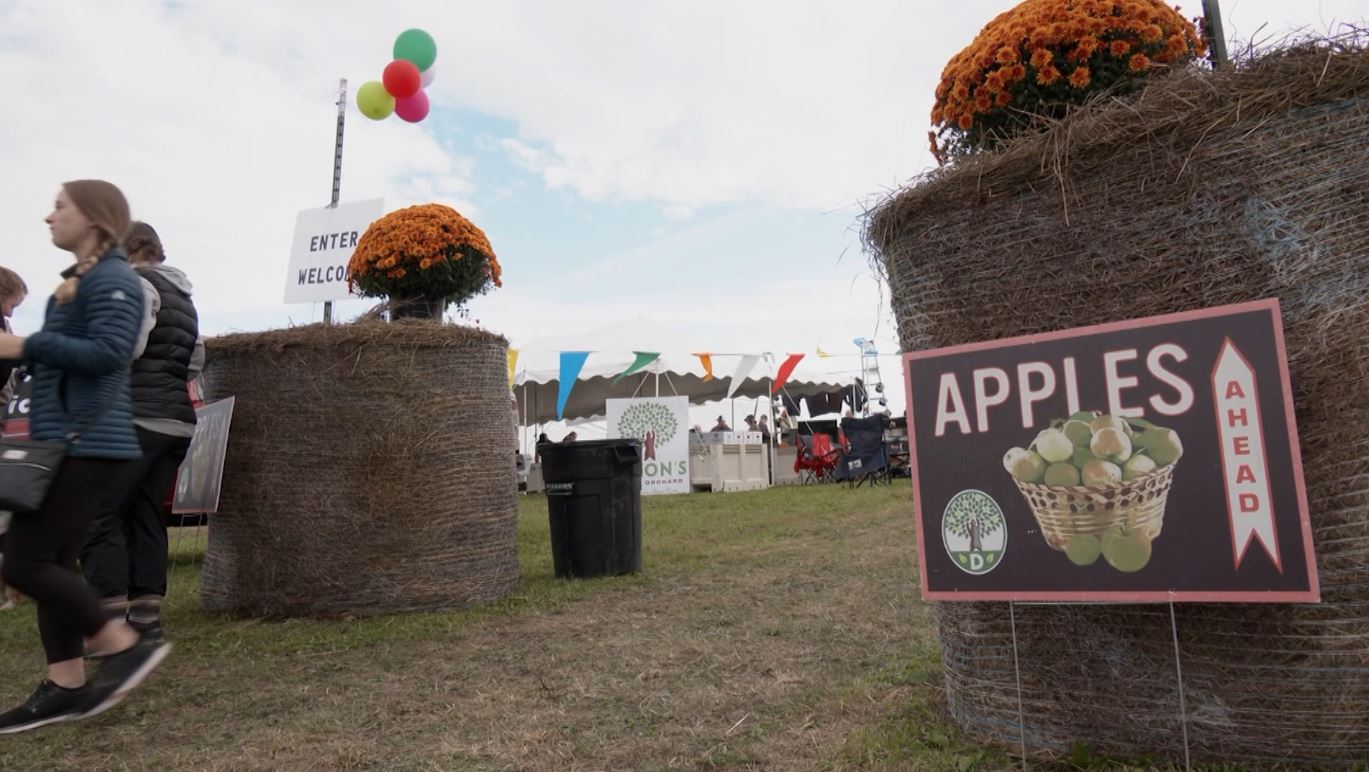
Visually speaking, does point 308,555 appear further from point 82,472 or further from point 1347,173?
point 1347,173

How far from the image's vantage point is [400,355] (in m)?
4.88

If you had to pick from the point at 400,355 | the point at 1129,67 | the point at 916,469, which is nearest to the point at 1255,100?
the point at 1129,67

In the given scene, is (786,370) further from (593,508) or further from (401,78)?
(593,508)

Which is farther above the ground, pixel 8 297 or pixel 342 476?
pixel 8 297

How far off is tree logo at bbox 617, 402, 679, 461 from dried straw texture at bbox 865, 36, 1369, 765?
1334cm

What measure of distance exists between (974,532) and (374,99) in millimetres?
8790

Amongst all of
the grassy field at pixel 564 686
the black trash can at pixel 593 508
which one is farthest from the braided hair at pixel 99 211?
the black trash can at pixel 593 508

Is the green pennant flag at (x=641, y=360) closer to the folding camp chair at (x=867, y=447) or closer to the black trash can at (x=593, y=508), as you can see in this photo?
the folding camp chair at (x=867, y=447)

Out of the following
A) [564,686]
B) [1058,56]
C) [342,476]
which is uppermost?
[1058,56]

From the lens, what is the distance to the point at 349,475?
4.75 metres

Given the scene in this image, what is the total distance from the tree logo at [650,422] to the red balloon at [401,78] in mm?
7565

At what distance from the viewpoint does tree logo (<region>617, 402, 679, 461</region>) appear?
15797mm

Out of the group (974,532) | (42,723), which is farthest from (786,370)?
(42,723)

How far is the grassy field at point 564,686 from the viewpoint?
2564mm
